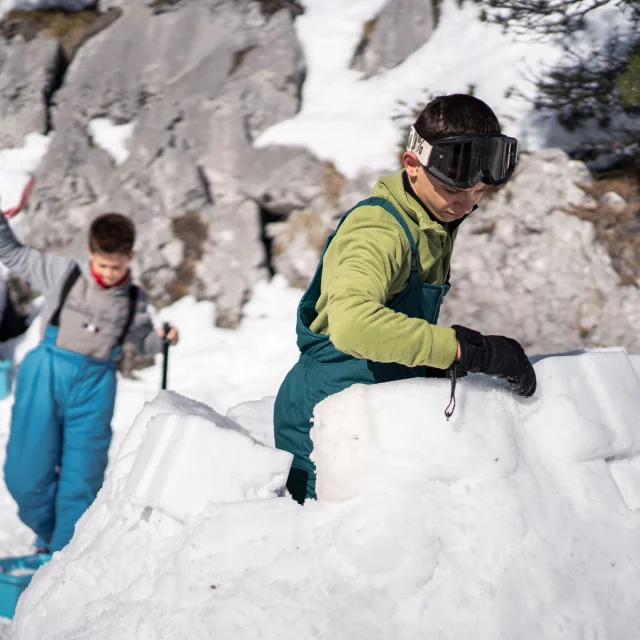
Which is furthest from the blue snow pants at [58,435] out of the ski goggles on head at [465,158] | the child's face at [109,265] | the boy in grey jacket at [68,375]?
the ski goggles on head at [465,158]

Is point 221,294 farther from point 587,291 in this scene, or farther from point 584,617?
point 584,617

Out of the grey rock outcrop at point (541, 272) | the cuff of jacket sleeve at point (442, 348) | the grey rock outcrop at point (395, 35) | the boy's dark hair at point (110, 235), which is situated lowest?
the grey rock outcrop at point (541, 272)

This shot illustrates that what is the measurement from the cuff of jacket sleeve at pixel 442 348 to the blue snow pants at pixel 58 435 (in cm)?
249

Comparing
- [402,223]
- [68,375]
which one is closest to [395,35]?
[68,375]

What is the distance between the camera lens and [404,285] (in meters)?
1.83

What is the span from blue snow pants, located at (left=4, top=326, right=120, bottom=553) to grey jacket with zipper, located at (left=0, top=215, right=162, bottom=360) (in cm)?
7

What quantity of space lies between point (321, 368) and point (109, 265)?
1.90 m

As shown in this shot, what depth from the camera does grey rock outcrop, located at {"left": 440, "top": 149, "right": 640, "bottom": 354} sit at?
5.39 m

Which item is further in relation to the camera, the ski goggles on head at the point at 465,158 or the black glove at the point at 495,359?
the ski goggles on head at the point at 465,158

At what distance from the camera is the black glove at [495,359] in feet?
5.20

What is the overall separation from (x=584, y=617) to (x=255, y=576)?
763mm

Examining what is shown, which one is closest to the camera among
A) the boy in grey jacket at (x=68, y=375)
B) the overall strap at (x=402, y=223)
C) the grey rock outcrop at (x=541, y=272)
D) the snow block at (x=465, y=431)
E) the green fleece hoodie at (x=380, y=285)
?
the green fleece hoodie at (x=380, y=285)

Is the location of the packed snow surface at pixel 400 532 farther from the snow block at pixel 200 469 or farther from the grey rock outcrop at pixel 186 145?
the grey rock outcrop at pixel 186 145

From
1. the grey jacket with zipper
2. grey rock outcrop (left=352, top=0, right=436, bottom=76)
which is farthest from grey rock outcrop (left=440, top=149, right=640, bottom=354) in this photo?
the grey jacket with zipper
